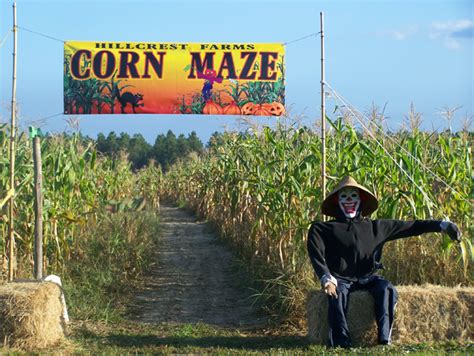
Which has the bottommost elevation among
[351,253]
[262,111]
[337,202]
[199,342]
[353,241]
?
[199,342]

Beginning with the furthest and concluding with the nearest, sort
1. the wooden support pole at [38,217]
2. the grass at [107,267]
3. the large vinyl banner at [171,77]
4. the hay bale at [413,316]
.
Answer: the large vinyl banner at [171,77], the grass at [107,267], the wooden support pole at [38,217], the hay bale at [413,316]

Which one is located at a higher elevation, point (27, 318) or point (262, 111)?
point (262, 111)

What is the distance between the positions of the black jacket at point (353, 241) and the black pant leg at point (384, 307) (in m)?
0.36

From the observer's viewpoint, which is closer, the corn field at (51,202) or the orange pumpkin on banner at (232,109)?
the corn field at (51,202)

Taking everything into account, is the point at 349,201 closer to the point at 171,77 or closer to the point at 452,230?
the point at 452,230

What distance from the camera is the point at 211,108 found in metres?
11.5

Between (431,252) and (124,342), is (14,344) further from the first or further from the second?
(431,252)

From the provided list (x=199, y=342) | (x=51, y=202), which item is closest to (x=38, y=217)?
(x=51, y=202)

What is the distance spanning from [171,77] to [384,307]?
217 inches

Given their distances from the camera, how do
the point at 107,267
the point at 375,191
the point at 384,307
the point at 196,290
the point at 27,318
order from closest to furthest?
1. the point at 384,307
2. the point at 27,318
3. the point at 375,191
4. the point at 107,267
5. the point at 196,290

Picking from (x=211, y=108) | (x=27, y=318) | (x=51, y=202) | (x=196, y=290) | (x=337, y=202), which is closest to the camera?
(x=27, y=318)

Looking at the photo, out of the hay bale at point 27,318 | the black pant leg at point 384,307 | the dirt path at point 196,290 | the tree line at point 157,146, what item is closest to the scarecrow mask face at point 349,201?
the black pant leg at point 384,307

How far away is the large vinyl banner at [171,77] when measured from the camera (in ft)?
36.8

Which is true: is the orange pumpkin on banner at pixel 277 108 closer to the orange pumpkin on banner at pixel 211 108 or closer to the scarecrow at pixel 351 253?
the orange pumpkin on banner at pixel 211 108
